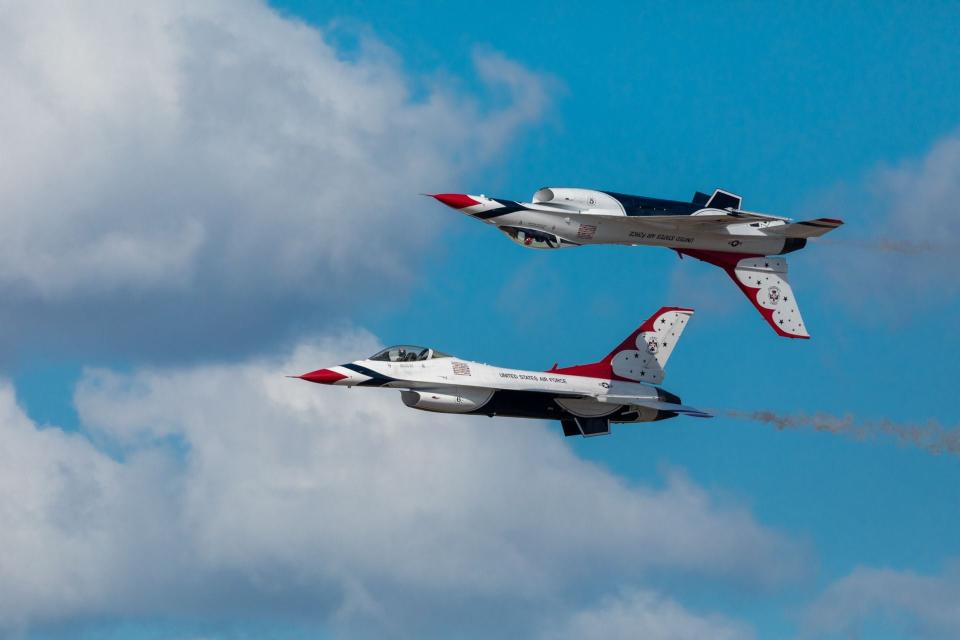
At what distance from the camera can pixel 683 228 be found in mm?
75875

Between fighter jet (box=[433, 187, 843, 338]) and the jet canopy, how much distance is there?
7.05 meters

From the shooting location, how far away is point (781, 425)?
8394 centimetres

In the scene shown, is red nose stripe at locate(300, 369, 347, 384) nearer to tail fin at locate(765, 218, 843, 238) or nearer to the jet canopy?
the jet canopy

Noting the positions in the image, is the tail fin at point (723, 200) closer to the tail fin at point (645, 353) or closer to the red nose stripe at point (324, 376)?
the tail fin at point (645, 353)

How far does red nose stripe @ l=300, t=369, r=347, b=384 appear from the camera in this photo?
7600 centimetres

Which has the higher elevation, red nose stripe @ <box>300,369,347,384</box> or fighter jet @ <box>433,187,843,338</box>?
fighter jet @ <box>433,187,843,338</box>

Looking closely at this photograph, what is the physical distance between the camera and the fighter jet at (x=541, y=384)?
77125 millimetres

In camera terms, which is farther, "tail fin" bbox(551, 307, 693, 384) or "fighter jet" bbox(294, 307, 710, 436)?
"tail fin" bbox(551, 307, 693, 384)

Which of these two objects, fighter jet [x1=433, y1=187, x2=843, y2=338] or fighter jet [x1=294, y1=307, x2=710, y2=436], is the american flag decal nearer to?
fighter jet [x1=433, y1=187, x2=843, y2=338]

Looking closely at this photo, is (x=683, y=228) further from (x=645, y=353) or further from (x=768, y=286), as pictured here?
(x=645, y=353)

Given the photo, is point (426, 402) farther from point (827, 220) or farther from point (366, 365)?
point (827, 220)

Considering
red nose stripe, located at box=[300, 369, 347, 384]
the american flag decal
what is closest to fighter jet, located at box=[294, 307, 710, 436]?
red nose stripe, located at box=[300, 369, 347, 384]

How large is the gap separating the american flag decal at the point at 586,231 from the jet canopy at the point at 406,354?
820 centimetres

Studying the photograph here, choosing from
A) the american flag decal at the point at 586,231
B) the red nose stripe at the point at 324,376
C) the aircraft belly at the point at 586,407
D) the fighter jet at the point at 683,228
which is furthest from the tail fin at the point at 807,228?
the red nose stripe at the point at 324,376
